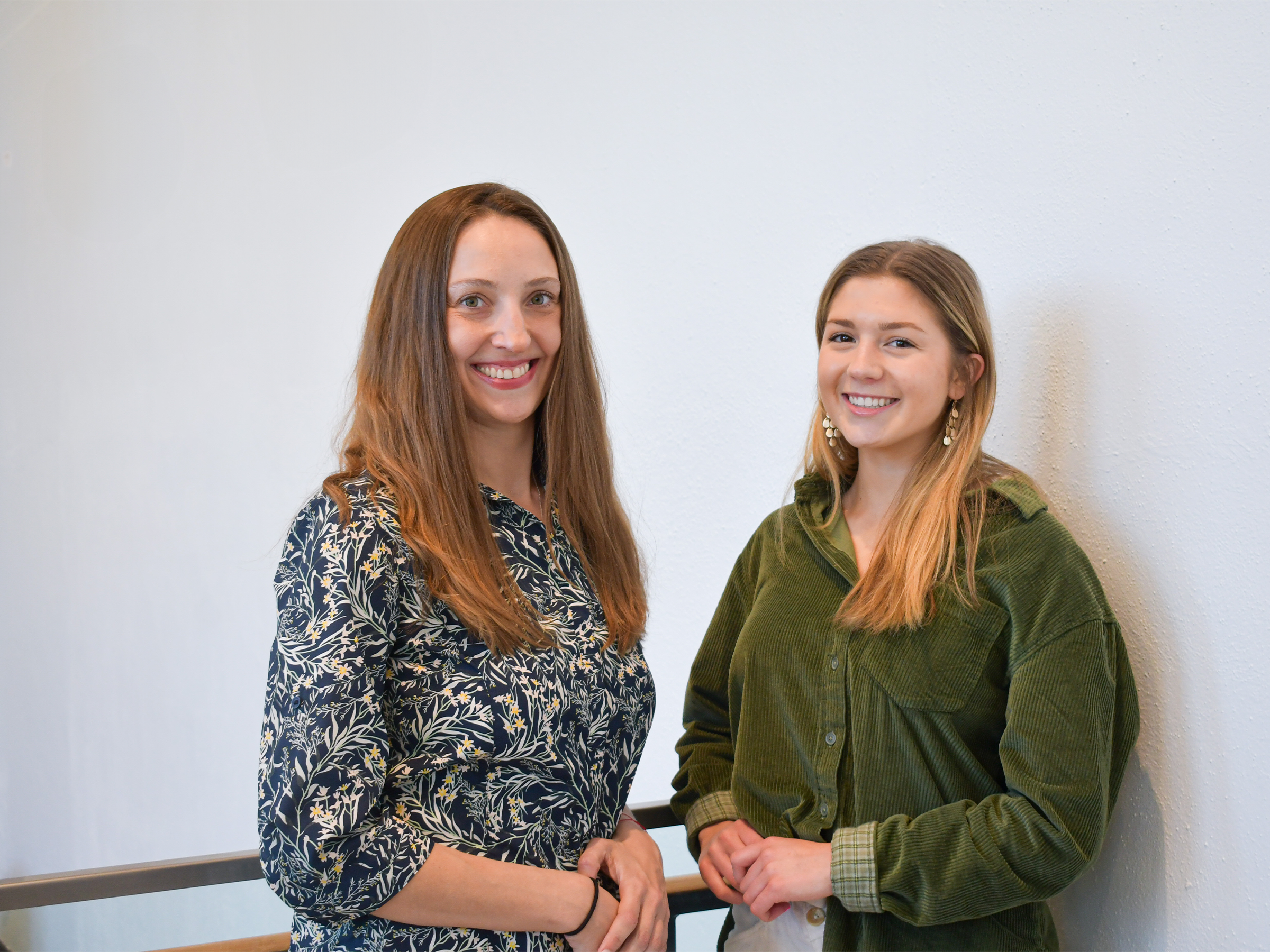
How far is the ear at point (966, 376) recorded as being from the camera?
1518 mm

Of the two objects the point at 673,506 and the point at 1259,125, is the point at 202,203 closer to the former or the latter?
the point at 673,506

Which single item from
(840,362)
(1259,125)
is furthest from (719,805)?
(1259,125)

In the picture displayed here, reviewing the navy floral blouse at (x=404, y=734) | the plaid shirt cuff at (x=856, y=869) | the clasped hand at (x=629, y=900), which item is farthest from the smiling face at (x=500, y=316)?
the plaid shirt cuff at (x=856, y=869)

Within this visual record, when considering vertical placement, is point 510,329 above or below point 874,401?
above

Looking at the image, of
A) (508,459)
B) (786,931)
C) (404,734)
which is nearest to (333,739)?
(404,734)

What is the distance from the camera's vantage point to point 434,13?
3.51 m

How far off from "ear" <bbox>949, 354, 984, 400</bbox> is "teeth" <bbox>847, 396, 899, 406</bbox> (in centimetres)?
9

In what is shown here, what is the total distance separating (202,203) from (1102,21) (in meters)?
3.95

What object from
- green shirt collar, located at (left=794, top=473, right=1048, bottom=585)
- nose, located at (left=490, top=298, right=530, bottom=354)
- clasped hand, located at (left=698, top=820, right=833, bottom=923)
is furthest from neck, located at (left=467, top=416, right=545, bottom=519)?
clasped hand, located at (left=698, top=820, right=833, bottom=923)

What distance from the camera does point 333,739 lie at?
3.51 feet

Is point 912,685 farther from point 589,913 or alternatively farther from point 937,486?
point 589,913

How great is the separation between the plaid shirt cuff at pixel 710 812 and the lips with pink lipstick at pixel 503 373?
67 cm

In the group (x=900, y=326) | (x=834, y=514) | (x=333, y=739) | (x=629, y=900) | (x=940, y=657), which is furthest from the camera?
(x=834, y=514)

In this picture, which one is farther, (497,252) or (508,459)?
(508,459)
